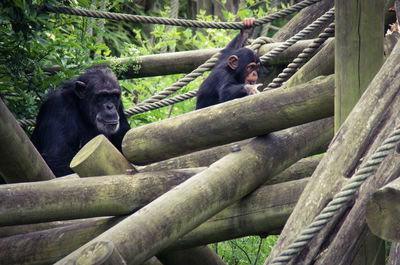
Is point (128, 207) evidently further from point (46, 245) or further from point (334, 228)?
point (334, 228)

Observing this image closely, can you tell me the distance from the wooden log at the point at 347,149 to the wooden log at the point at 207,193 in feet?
1.61

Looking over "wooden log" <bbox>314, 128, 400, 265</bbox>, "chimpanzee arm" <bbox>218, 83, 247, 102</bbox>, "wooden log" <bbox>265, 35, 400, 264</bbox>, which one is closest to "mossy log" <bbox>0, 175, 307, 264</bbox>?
"wooden log" <bbox>265, 35, 400, 264</bbox>

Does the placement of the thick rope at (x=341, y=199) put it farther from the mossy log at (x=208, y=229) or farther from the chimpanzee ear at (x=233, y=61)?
the chimpanzee ear at (x=233, y=61)

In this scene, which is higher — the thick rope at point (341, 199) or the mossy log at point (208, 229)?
the thick rope at point (341, 199)

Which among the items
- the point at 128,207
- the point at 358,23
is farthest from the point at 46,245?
the point at 358,23

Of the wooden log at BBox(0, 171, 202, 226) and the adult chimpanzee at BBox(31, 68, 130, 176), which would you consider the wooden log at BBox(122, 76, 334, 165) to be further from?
the adult chimpanzee at BBox(31, 68, 130, 176)

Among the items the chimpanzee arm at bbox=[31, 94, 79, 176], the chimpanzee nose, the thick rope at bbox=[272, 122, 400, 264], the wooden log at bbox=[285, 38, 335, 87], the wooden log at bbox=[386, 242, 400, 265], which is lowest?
the chimpanzee arm at bbox=[31, 94, 79, 176]

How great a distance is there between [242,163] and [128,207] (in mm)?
622

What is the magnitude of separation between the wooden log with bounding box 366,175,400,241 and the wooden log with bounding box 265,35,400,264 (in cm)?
36

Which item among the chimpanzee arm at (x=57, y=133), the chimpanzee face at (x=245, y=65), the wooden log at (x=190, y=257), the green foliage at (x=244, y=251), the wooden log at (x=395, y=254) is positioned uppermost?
the wooden log at (x=395, y=254)

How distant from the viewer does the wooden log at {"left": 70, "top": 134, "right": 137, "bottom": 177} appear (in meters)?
3.35

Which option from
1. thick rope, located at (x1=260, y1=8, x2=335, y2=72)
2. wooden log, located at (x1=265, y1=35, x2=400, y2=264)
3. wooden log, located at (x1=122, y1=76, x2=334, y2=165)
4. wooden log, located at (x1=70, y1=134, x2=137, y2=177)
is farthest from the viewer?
thick rope, located at (x1=260, y1=8, x2=335, y2=72)

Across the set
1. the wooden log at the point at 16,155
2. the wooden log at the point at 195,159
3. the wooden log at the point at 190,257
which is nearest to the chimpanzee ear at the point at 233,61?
the wooden log at the point at 195,159

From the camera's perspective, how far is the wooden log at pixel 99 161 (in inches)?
132
